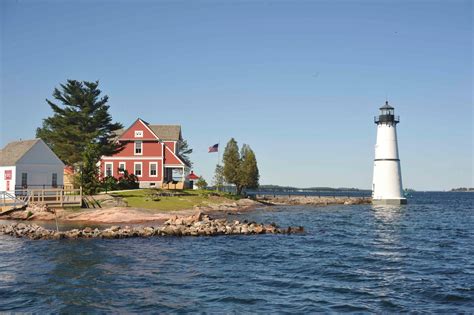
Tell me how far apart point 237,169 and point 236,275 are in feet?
215

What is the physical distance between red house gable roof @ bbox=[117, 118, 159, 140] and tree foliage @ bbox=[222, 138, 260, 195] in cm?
2124

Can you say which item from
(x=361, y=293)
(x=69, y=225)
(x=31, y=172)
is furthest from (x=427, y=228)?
(x=31, y=172)

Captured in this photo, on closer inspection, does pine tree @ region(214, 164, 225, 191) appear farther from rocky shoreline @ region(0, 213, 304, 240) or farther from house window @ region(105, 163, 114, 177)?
rocky shoreline @ region(0, 213, 304, 240)

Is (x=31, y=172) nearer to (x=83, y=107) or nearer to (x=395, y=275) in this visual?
(x=83, y=107)

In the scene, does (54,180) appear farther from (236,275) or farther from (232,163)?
(232,163)

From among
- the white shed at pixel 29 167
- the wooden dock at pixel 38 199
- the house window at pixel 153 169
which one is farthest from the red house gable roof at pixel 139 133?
the wooden dock at pixel 38 199

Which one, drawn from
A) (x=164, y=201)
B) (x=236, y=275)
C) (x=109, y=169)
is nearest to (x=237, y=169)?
(x=109, y=169)

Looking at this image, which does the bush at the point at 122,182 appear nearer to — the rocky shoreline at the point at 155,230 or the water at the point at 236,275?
the rocky shoreline at the point at 155,230

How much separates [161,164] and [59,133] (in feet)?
48.2

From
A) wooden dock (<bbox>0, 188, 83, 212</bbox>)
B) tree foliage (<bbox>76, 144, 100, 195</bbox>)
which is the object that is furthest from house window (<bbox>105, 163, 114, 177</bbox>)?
wooden dock (<bbox>0, 188, 83, 212</bbox>)

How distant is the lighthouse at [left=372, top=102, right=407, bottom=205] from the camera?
70.6 metres

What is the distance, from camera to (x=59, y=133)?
66.6 meters

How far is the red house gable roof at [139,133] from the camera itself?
68.2m

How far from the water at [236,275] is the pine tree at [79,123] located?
36225 millimetres
